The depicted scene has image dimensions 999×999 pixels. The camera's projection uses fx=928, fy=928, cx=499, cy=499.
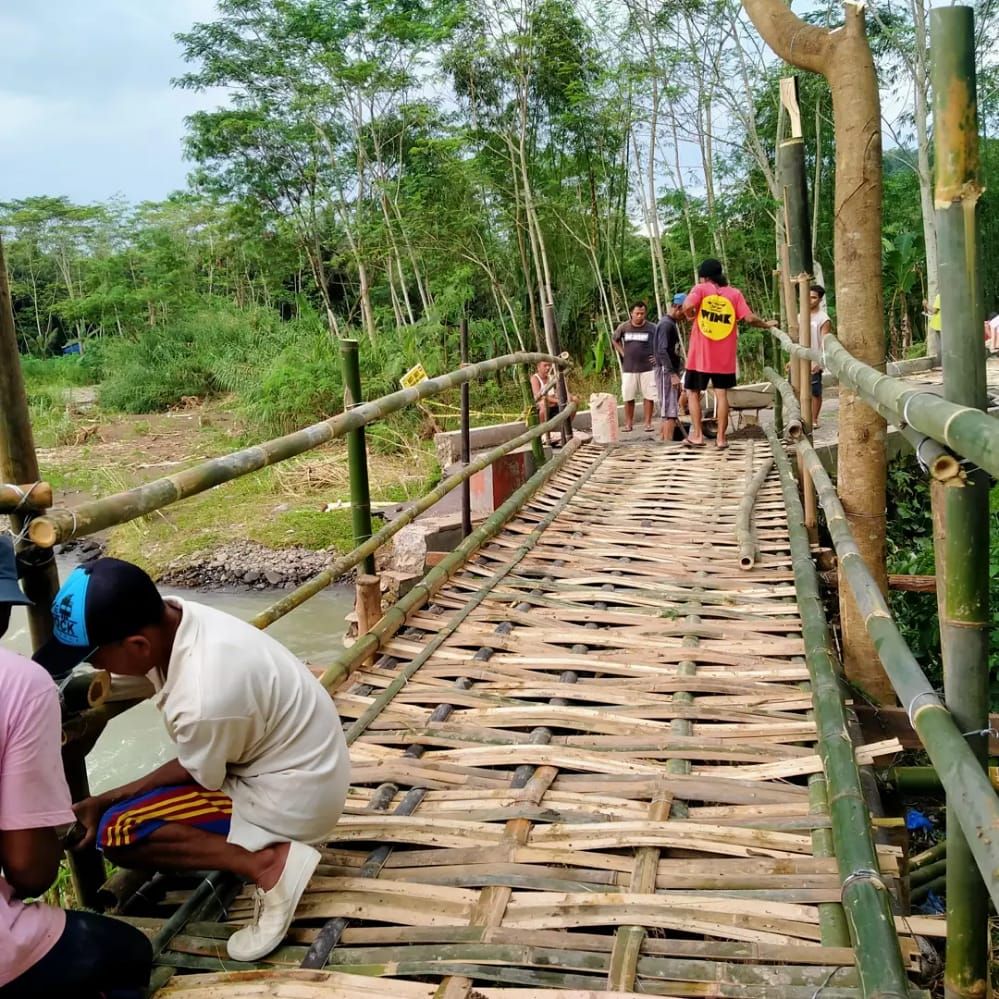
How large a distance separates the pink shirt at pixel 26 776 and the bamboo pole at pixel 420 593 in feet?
3.93

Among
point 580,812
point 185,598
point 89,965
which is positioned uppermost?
point 89,965

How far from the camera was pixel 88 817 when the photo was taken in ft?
5.55

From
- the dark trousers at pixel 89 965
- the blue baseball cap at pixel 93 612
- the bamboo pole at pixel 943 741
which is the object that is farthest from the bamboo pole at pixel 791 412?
the dark trousers at pixel 89 965

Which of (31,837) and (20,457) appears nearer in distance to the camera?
(31,837)

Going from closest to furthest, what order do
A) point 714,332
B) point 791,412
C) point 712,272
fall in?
point 791,412
point 712,272
point 714,332

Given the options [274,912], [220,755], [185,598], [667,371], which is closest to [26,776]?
[220,755]

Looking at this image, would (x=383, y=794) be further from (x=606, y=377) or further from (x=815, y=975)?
(x=606, y=377)

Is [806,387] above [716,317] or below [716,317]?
below

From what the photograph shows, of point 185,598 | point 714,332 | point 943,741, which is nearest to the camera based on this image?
point 943,741

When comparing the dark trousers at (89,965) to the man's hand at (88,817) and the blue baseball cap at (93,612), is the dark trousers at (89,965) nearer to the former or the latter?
the man's hand at (88,817)

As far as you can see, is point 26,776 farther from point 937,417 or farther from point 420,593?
point 420,593

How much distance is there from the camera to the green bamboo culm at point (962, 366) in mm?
1271

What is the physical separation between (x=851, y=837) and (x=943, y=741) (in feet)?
1.94

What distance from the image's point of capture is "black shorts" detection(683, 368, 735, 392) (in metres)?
5.93
